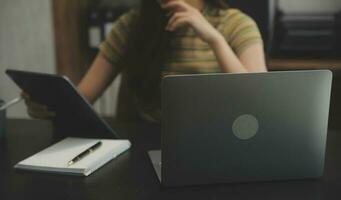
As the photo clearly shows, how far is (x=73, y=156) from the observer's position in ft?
3.56

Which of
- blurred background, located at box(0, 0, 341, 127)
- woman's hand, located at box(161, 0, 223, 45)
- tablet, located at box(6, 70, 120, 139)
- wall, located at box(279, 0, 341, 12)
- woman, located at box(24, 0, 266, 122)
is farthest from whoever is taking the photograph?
wall, located at box(279, 0, 341, 12)

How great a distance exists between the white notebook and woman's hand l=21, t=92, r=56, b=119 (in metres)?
0.17

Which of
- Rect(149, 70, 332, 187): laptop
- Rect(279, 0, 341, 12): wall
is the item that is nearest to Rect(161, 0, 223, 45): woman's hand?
Rect(149, 70, 332, 187): laptop

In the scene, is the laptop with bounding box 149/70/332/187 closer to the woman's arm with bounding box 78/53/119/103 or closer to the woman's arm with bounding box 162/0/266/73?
the woman's arm with bounding box 162/0/266/73

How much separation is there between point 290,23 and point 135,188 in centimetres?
188

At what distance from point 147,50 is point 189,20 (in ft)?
0.85

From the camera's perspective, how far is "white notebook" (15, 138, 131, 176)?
1027mm

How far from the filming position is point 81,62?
2.77 m

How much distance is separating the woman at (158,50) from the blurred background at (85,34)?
0.80m

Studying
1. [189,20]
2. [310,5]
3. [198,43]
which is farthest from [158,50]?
[310,5]

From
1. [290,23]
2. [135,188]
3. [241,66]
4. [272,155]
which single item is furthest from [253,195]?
[290,23]

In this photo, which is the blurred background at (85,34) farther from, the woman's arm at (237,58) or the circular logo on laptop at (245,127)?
the circular logo on laptop at (245,127)

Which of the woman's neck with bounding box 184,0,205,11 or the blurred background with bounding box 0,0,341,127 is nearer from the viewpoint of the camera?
the woman's neck with bounding box 184,0,205,11

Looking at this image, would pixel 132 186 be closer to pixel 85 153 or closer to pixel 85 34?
pixel 85 153
